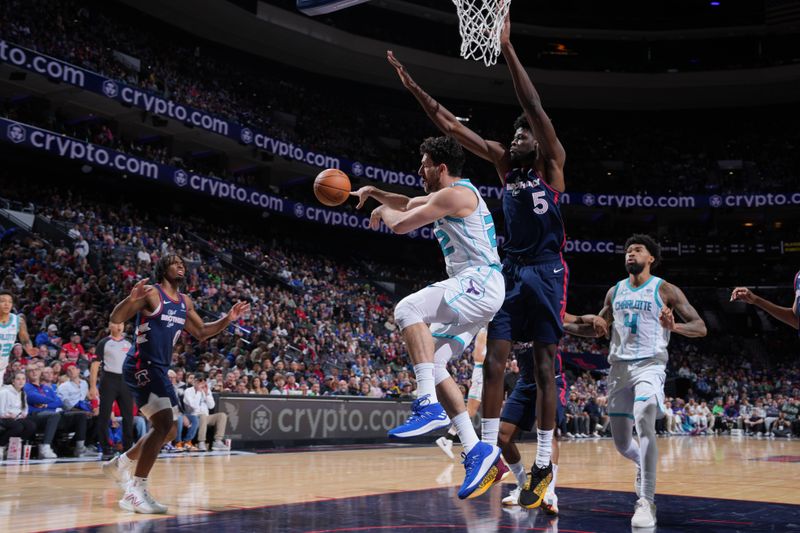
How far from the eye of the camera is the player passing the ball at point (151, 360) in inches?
257

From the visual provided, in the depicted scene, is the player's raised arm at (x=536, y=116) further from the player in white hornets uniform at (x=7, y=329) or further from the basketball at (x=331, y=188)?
the player in white hornets uniform at (x=7, y=329)

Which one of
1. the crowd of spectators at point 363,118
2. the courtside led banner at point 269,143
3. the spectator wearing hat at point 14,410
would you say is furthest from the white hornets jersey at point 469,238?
the crowd of spectators at point 363,118

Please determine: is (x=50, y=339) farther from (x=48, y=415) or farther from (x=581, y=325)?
(x=581, y=325)

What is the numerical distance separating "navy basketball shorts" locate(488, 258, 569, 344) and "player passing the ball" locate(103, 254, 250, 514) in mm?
2422

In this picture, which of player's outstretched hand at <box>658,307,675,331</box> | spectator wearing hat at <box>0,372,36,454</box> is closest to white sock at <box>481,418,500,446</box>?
player's outstretched hand at <box>658,307,675,331</box>

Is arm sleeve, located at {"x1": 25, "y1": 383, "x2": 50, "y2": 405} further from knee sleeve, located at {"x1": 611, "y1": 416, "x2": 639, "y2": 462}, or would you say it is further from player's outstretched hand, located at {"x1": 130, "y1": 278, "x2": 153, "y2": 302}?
knee sleeve, located at {"x1": 611, "y1": 416, "x2": 639, "y2": 462}

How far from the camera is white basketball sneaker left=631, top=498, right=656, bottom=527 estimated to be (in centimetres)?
565

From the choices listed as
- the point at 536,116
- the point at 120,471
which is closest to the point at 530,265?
the point at 536,116

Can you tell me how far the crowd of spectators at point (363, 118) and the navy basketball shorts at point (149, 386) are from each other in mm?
17549

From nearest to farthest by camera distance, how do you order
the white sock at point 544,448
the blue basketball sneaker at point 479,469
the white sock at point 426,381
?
the blue basketball sneaker at point 479,469 < the white sock at point 426,381 < the white sock at point 544,448

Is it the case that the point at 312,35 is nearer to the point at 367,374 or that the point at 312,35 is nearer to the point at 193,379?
the point at 367,374

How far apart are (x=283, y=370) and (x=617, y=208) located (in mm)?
24902

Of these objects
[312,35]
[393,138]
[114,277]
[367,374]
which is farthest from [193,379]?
[393,138]

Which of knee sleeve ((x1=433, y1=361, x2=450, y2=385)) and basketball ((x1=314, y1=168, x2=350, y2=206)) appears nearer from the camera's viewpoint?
knee sleeve ((x1=433, y1=361, x2=450, y2=385))
